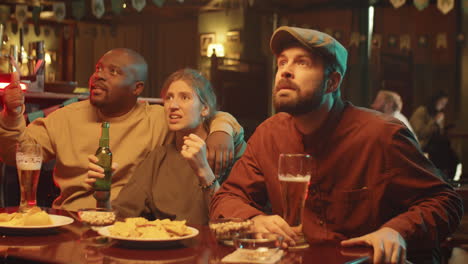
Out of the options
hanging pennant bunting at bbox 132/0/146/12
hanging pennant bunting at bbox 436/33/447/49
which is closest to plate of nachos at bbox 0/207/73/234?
hanging pennant bunting at bbox 132/0/146/12

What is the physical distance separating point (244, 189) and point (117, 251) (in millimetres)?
620

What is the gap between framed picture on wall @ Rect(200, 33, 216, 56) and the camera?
9211mm

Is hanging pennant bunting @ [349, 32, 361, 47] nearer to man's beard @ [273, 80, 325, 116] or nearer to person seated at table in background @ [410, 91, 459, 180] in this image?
person seated at table in background @ [410, 91, 459, 180]

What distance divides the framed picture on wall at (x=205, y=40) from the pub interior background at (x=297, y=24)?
1cm

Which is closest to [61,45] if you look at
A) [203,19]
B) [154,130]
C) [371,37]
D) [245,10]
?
[203,19]

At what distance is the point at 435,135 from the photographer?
7.68 meters

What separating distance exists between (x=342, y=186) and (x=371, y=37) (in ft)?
24.9

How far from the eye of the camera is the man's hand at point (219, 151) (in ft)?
7.61

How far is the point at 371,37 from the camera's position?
9117mm

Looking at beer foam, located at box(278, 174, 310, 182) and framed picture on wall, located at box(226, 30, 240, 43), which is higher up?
framed picture on wall, located at box(226, 30, 240, 43)

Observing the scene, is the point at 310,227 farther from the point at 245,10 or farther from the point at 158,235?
the point at 245,10

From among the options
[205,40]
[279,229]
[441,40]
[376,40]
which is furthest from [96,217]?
[441,40]

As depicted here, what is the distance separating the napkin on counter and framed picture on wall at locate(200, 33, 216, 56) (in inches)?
314

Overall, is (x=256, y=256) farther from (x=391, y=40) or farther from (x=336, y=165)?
(x=391, y=40)
